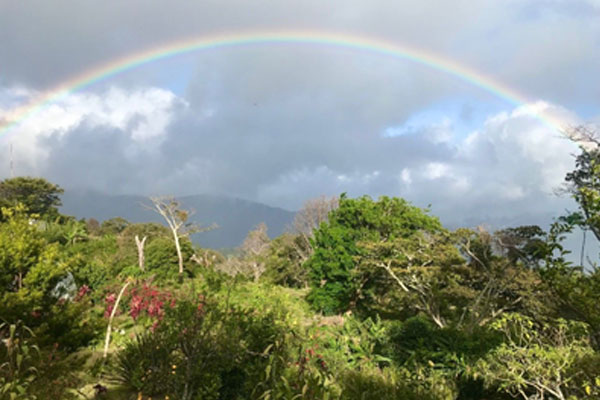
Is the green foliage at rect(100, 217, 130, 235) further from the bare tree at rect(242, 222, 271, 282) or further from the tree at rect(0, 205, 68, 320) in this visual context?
the tree at rect(0, 205, 68, 320)

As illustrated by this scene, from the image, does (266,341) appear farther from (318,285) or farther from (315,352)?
(318,285)

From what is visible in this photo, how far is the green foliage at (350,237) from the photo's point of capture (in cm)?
1844

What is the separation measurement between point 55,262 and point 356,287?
1367cm

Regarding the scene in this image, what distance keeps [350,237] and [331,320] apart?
5.07 meters

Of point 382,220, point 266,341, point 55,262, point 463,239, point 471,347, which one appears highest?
point 382,220

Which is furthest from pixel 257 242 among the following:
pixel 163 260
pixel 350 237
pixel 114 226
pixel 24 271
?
pixel 24 271

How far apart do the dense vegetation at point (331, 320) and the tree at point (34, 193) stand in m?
23.4

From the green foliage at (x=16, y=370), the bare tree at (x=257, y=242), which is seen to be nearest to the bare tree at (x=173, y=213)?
the green foliage at (x=16, y=370)

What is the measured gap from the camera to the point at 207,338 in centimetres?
439

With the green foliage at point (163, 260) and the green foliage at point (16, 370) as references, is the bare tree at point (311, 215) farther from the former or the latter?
the green foliage at point (16, 370)

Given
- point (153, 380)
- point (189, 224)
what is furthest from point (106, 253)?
point (153, 380)

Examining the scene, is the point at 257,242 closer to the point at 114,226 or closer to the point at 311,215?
the point at 311,215

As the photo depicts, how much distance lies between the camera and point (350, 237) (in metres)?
18.7

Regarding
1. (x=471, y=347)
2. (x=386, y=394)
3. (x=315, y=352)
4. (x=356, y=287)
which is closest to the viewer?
(x=386, y=394)
